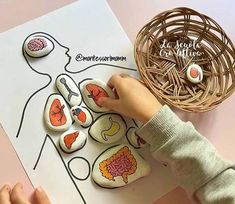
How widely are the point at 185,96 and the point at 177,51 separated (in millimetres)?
83

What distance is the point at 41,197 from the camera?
0.64 metres

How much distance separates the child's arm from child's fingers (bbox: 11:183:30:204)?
0.19m

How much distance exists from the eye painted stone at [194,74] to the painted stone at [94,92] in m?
0.13

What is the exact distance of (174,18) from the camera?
77 cm

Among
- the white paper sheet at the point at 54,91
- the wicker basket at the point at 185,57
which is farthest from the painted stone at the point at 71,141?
the wicker basket at the point at 185,57

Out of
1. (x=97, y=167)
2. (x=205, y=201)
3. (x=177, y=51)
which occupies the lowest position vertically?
(x=205, y=201)

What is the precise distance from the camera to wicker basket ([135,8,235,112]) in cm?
71

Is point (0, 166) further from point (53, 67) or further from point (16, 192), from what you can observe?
point (53, 67)

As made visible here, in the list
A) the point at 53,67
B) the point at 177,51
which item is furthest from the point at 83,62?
the point at 177,51

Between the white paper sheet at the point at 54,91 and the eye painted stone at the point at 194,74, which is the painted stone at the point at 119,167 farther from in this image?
the eye painted stone at the point at 194,74

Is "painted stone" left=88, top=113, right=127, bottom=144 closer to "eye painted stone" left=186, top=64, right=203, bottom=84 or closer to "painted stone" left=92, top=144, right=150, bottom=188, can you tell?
"painted stone" left=92, top=144, right=150, bottom=188

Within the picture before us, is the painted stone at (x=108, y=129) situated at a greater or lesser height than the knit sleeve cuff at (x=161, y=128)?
greater

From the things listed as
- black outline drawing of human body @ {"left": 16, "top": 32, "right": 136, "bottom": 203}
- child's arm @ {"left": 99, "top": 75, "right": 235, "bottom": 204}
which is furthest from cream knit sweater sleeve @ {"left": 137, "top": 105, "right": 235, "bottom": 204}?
black outline drawing of human body @ {"left": 16, "top": 32, "right": 136, "bottom": 203}

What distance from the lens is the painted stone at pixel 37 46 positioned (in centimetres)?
71
